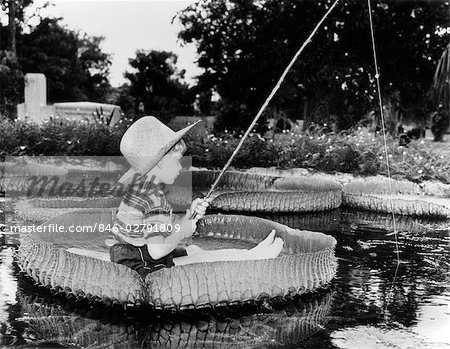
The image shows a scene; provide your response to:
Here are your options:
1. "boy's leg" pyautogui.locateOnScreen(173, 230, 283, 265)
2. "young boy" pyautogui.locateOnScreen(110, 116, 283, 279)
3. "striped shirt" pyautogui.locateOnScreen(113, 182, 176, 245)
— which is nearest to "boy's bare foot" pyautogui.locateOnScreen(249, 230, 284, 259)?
"boy's leg" pyautogui.locateOnScreen(173, 230, 283, 265)

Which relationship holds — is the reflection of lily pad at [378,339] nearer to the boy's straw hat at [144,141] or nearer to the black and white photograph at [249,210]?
the black and white photograph at [249,210]

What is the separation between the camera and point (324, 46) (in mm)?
17453

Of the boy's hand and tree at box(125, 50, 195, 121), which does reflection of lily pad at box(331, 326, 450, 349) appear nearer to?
the boy's hand

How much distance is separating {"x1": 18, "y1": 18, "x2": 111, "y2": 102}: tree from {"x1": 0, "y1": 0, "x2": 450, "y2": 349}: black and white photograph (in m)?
10.7

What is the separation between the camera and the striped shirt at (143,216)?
3.73 meters

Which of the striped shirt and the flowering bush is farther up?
the flowering bush

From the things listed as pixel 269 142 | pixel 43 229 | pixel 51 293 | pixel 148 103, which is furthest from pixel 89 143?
pixel 148 103

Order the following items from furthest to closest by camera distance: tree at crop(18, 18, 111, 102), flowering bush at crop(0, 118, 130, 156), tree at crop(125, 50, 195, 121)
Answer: tree at crop(18, 18, 111, 102), tree at crop(125, 50, 195, 121), flowering bush at crop(0, 118, 130, 156)

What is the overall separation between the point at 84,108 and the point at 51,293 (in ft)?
52.5

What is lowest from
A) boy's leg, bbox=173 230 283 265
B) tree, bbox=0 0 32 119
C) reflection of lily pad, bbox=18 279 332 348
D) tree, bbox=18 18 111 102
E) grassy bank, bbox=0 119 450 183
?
reflection of lily pad, bbox=18 279 332 348

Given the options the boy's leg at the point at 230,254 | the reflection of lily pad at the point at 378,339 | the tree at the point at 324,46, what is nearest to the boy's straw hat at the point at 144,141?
the boy's leg at the point at 230,254

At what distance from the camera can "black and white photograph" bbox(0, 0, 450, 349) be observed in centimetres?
365

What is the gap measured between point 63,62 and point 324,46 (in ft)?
56.4

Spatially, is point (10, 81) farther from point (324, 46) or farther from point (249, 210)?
point (249, 210)
